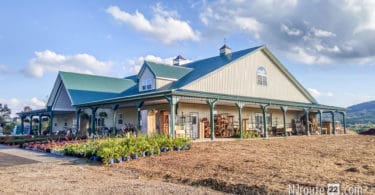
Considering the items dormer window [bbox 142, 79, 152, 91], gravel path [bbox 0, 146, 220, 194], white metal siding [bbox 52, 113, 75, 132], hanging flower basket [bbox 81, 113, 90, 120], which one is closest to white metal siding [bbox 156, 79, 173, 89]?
dormer window [bbox 142, 79, 152, 91]

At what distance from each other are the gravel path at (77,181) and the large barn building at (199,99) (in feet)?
22.3

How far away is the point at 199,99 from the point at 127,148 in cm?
758

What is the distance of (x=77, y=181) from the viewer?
24.5 feet

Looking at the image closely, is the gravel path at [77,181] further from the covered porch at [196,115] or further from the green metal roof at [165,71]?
the green metal roof at [165,71]

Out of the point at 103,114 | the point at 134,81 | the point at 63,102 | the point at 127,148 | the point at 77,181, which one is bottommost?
the point at 77,181

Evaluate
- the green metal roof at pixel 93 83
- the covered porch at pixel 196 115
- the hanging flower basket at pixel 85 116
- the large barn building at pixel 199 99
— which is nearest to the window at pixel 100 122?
the large barn building at pixel 199 99

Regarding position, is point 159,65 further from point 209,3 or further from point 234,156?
point 234,156

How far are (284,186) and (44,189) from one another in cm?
487

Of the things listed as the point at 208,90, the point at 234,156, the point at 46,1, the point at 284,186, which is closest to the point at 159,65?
the point at 208,90

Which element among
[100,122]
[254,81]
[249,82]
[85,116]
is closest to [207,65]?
[249,82]

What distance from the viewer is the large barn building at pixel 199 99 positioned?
19.3 m

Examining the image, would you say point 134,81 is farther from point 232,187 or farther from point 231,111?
point 232,187

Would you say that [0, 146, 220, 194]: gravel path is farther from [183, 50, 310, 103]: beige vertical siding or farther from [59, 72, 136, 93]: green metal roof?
[59, 72, 136, 93]: green metal roof

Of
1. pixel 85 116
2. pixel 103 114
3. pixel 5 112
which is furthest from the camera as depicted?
pixel 5 112
